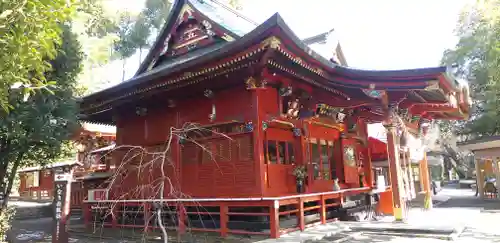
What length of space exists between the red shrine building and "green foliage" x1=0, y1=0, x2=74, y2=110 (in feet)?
9.09

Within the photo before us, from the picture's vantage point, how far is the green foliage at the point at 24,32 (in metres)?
4.81

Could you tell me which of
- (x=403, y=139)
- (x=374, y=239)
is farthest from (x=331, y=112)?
(x=374, y=239)

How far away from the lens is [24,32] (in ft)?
17.1

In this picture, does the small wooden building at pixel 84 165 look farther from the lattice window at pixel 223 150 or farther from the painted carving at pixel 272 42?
the painted carving at pixel 272 42

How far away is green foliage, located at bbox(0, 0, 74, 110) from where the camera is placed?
4.81 meters

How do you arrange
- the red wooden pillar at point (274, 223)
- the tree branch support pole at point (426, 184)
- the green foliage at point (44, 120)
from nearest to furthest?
1. the green foliage at point (44, 120)
2. the red wooden pillar at point (274, 223)
3. the tree branch support pole at point (426, 184)

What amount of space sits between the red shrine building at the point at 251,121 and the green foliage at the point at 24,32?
2771 mm

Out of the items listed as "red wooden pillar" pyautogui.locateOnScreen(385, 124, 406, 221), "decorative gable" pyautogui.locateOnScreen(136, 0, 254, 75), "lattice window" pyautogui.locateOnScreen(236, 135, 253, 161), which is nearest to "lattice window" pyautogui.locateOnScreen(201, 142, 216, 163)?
"lattice window" pyautogui.locateOnScreen(236, 135, 253, 161)

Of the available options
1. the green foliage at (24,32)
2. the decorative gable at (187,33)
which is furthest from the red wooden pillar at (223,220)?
the green foliage at (24,32)

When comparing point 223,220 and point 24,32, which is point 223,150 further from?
point 24,32

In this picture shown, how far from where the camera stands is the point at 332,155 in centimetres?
1245

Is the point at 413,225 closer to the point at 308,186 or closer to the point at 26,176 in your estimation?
the point at 308,186

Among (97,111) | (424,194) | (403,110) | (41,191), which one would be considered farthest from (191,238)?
(41,191)

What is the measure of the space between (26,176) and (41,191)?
11.5 ft
